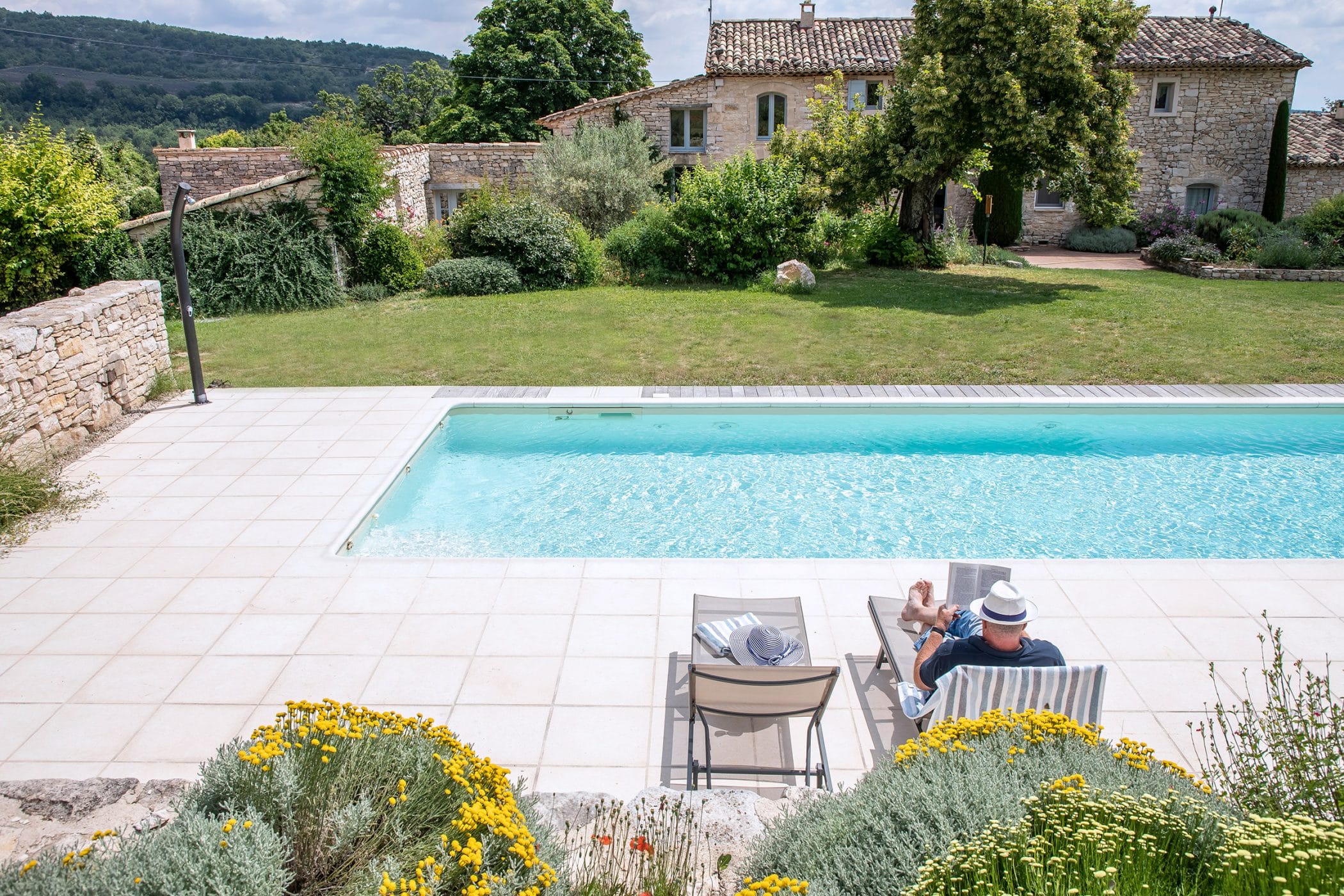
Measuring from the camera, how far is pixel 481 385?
10.7 meters

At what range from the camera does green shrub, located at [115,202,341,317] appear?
1512 centimetres

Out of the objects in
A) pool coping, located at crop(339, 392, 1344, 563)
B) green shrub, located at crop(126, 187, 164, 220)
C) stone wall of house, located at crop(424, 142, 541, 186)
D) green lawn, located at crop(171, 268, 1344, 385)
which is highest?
stone wall of house, located at crop(424, 142, 541, 186)

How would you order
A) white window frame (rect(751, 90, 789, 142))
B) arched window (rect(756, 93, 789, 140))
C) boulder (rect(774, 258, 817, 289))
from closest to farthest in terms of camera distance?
boulder (rect(774, 258, 817, 289)) < white window frame (rect(751, 90, 789, 142)) < arched window (rect(756, 93, 789, 140))

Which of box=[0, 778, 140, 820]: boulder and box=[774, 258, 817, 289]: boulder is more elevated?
box=[774, 258, 817, 289]: boulder

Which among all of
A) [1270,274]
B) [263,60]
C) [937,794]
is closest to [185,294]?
[937,794]

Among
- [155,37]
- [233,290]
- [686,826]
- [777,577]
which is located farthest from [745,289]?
[155,37]

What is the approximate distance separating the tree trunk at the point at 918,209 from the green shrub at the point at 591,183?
5.61 m

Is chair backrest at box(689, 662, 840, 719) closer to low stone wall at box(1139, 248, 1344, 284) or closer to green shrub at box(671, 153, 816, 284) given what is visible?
green shrub at box(671, 153, 816, 284)

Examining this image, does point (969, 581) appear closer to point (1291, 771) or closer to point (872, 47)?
point (1291, 771)

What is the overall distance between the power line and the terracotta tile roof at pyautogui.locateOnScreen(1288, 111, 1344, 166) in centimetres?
2292

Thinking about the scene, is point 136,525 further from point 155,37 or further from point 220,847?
point 155,37

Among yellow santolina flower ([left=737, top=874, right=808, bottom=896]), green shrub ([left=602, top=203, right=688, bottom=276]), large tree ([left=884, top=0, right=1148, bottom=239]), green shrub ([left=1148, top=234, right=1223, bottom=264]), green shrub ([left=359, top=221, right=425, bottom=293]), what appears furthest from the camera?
green shrub ([left=1148, top=234, right=1223, bottom=264])

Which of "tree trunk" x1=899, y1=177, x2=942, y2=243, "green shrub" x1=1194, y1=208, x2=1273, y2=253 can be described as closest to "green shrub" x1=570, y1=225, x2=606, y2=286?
"tree trunk" x1=899, y1=177, x2=942, y2=243

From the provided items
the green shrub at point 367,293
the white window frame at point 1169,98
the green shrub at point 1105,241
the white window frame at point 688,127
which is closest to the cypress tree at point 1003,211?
the green shrub at point 1105,241
